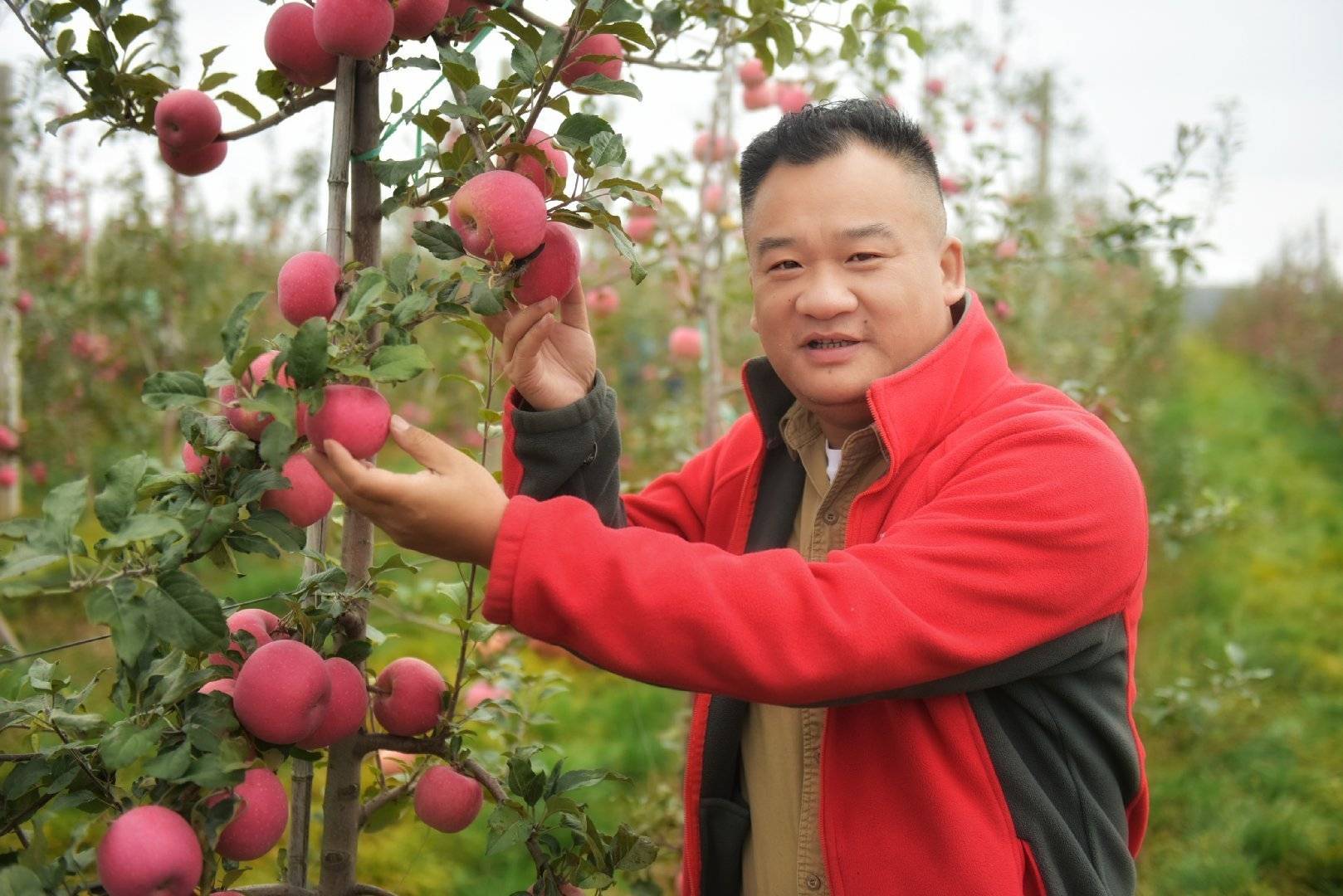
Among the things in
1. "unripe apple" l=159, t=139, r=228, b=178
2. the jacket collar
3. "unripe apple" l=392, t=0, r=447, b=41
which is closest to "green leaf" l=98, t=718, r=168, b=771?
"unripe apple" l=159, t=139, r=228, b=178

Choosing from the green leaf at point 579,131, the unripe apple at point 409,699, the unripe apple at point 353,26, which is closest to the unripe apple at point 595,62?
the green leaf at point 579,131

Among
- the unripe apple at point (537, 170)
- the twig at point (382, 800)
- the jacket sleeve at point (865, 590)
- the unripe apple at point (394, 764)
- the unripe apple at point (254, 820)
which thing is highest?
the unripe apple at point (537, 170)

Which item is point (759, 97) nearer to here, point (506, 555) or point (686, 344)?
point (686, 344)

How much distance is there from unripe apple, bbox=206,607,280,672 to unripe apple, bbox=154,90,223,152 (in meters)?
0.51

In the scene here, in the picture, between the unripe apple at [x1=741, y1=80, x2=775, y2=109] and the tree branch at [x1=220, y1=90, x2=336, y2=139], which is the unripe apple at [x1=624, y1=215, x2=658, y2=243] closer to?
the unripe apple at [x1=741, y1=80, x2=775, y2=109]

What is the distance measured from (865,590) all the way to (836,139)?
60 centimetres

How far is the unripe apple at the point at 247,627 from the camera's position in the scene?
1.09 m

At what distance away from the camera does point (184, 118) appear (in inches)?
46.5

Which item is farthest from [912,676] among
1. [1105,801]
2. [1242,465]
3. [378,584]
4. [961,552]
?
[1242,465]

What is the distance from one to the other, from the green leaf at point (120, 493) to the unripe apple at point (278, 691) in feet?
0.63

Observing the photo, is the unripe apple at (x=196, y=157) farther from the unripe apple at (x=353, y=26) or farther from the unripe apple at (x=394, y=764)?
the unripe apple at (x=394, y=764)

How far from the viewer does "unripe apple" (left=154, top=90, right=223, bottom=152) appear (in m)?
1.18

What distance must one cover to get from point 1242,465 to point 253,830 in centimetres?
755

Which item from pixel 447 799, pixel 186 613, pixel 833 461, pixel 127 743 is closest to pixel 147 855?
pixel 127 743
